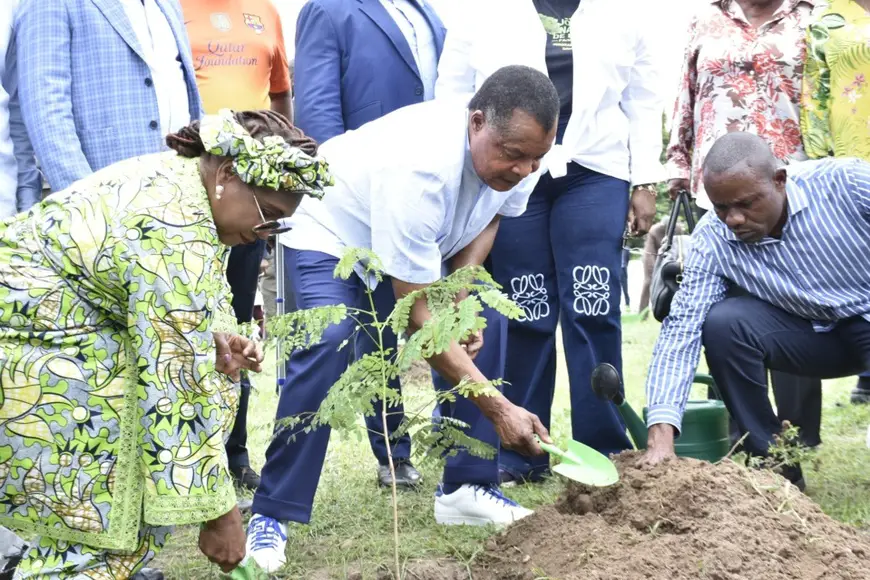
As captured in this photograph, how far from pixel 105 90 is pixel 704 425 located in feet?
8.83

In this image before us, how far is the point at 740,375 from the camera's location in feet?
13.1

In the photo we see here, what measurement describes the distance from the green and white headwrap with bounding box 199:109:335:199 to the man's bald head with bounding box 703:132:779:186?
1.77 metres

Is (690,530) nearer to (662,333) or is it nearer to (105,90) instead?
(662,333)

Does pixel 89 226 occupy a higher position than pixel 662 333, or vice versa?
pixel 89 226

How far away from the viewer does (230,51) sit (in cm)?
433

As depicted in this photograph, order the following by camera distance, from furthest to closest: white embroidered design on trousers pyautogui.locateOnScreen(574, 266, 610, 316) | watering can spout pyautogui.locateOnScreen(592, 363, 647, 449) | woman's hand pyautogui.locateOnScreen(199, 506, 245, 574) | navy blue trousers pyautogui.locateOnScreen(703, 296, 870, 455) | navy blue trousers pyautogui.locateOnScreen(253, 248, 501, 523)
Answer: white embroidered design on trousers pyautogui.locateOnScreen(574, 266, 610, 316)
navy blue trousers pyautogui.locateOnScreen(703, 296, 870, 455)
watering can spout pyautogui.locateOnScreen(592, 363, 647, 449)
navy blue trousers pyautogui.locateOnScreen(253, 248, 501, 523)
woman's hand pyautogui.locateOnScreen(199, 506, 245, 574)

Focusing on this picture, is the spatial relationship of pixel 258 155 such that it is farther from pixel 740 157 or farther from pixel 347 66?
pixel 740 157

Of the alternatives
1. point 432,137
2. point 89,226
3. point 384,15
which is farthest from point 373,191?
point 384,15

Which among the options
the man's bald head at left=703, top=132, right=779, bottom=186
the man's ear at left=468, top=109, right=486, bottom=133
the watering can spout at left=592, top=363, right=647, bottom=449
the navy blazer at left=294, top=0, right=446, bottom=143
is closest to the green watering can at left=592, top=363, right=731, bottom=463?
the watering can spout at left=592, top=363, right=647, bottom=449

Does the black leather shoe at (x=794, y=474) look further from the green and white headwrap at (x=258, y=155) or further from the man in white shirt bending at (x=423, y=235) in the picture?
the green and white headwrap at (x=258, y=155)

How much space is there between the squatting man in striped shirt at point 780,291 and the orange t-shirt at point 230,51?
6.56ft

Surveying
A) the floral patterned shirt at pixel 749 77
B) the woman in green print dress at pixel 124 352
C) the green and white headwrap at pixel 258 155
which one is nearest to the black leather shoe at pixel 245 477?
the woman in green print dress at pixel 124 352

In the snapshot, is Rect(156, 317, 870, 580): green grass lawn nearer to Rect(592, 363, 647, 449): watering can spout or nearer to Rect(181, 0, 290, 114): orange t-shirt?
Rect(592, 363, 647, 449): watering can spout

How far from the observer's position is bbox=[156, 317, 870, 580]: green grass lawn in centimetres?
349
